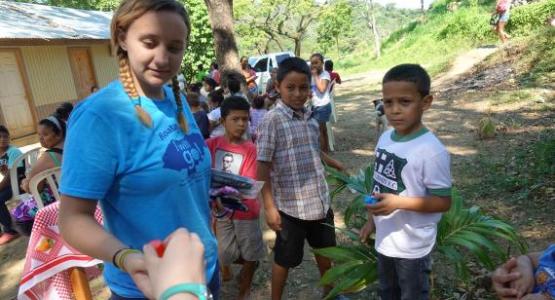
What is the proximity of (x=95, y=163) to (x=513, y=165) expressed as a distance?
16.5 feet

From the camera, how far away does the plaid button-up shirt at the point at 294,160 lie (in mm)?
2541

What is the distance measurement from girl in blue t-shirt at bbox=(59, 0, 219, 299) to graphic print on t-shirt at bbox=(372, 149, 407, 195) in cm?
106

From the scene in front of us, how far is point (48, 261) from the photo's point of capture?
248 centimetres

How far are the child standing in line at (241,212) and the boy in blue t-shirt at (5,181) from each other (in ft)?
9.69

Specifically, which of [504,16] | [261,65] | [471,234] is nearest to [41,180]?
[471,234]

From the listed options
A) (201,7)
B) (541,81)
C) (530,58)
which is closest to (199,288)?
(541,81)

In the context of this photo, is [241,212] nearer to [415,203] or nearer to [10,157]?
[415,203]

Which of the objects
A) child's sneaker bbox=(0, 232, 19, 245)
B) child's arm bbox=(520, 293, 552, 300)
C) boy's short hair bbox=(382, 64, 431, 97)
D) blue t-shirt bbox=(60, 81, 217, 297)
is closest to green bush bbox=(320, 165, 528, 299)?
child's arm bbox=(520, 293, 552, 300)

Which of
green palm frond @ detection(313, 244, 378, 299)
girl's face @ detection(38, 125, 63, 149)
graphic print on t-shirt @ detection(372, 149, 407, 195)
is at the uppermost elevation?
girl's face @ detection(38, 125, 63, 149)

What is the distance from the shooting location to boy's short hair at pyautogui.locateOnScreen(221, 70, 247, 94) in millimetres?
5693

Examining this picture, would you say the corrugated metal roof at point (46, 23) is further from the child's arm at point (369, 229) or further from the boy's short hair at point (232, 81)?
the child's arm at point (369, 229)

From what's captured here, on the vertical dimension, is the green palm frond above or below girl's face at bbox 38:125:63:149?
below

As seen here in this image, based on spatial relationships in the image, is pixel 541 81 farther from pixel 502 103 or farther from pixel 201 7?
pixel 201 7

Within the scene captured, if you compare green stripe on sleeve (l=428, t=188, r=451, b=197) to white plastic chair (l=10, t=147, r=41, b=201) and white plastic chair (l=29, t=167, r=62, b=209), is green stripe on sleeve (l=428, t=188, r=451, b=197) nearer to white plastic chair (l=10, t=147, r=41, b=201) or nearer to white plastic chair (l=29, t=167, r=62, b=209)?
white plastic chair (l=29, t=167, r=62, b=209)
